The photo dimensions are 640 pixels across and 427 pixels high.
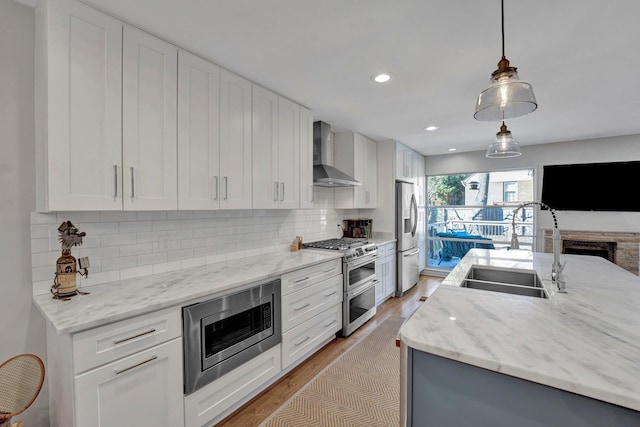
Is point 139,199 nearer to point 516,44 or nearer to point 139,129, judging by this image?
point 139,129

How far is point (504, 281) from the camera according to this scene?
233cm

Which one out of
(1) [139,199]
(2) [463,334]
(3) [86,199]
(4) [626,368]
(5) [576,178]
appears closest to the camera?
(4) [626,368]

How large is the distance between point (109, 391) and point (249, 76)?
7.19ft

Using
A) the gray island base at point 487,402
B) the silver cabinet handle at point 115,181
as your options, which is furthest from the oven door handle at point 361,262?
the silver cabinet handle at point 115,181

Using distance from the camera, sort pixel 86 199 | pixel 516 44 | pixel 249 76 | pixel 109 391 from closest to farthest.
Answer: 1. pixel 109 391
2. pixel 86 199
3. pixel 516 44
4. pixel 249 76

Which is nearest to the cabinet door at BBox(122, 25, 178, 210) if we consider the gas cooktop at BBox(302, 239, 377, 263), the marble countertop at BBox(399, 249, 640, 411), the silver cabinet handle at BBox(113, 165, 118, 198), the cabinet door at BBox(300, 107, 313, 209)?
the silver cabinet handle at BBox(113, 165, 118, 198)

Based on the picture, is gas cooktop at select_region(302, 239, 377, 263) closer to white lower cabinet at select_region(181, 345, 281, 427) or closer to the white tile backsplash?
the white tile backsplash

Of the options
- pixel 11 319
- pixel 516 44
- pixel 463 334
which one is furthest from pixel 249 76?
pixel 463 334

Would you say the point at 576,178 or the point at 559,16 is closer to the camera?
the point at 559,16

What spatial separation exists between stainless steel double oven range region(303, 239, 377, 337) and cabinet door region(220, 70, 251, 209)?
4.12 feet

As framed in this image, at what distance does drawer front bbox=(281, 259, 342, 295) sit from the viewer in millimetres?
2348

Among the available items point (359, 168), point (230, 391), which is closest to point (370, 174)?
point (359, 168)

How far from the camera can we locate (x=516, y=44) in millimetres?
1877

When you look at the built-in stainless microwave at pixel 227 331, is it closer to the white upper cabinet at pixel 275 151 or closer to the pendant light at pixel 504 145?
the white upper cabinet at pixel 275 151
